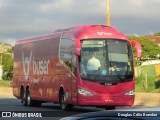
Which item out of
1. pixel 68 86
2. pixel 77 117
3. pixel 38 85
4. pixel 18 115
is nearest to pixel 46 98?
pixel 38 85

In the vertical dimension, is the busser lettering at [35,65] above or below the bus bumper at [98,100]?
above

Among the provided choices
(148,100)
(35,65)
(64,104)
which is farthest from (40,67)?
(148,100)

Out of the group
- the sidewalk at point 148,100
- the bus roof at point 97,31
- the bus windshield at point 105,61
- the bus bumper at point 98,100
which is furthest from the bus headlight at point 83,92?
the sidewalk at point 148,100

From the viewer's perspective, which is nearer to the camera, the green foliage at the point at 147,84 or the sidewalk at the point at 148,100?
the sidewalk at the point at 148,100

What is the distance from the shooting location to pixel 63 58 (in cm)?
2281

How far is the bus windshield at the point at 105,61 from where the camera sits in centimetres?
2112

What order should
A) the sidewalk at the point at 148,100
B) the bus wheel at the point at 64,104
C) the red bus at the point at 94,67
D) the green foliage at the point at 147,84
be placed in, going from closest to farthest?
the red bus at the point at 94,67, the bus wheel at the point at 64,104, the sidewalk at the point at 148,100, the green foliage at the point at 147,84

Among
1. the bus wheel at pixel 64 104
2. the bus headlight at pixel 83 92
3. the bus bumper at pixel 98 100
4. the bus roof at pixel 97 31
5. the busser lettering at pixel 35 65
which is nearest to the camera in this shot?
the bus bumper at pixel 98 100

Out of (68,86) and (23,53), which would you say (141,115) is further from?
Answer: (23,53)

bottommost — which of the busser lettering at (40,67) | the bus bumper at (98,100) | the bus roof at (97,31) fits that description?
the bus bumper at (98,100)

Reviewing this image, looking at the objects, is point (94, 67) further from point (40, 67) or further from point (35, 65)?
point (35, 65)

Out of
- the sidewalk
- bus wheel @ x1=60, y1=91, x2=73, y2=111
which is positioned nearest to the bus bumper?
bus wheel @ x1=60, y1=91, x2=73, y2=111

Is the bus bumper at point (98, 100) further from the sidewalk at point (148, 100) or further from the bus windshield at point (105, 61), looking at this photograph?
the sidewalk at point (148, 100)

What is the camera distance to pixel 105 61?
69.9 feet
